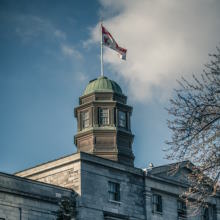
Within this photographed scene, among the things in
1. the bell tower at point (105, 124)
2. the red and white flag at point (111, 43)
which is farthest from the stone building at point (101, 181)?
the red and white flag at point (111, 43)

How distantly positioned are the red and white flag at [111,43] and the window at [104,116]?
5289mm

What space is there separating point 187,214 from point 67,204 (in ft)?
42.3

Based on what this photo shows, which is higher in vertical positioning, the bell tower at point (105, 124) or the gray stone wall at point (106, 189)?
the bell tower at point (105, 124)

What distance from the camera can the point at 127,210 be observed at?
44219 mm

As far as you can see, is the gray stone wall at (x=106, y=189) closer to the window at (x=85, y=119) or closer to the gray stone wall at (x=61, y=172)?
the gray stone wall at (x=61, y=172)

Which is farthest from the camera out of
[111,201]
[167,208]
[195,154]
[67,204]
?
[167,208]

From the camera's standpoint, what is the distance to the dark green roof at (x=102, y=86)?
168ft

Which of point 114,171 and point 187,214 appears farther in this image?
point 187,214

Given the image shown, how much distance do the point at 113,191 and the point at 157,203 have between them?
15.9 ft

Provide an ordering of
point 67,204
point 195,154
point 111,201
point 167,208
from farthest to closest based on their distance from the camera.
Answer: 1. point 167,208
2. point 111,201
3. point 67,204
4. point 195,154

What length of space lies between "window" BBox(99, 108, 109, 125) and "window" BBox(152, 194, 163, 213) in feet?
23.0

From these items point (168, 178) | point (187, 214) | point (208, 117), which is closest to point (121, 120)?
point (168, 178)

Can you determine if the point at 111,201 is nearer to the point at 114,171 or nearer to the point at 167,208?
the point at 114,171

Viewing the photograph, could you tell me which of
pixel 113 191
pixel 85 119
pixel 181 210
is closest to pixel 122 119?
pixel 85 119
